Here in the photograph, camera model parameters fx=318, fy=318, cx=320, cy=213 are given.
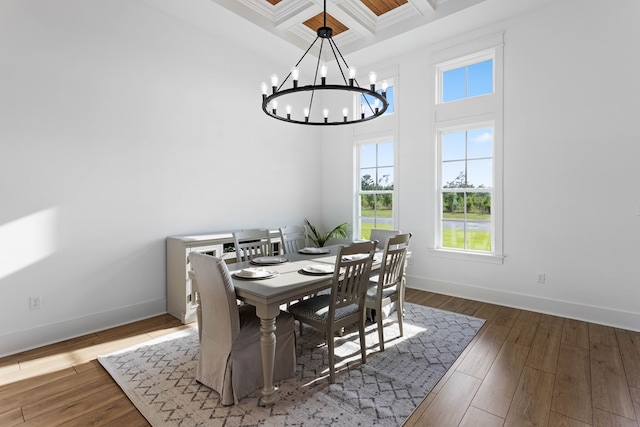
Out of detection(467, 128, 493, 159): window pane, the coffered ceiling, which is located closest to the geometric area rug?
detection(467, 128, 493, 159): window pane

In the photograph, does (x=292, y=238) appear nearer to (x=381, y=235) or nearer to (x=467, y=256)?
(x=381, y=235)

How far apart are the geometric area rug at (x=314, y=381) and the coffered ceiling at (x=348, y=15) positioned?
3.71 m

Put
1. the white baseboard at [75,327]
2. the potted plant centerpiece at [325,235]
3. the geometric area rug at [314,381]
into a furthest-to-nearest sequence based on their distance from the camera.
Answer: the potted plant centerpiece at [325,235]
the white baseboard at [75,327]
the geometric area rug at [314,381]

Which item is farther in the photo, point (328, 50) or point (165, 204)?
point (328, 50)

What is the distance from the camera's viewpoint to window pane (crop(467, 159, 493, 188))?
13.8 feet

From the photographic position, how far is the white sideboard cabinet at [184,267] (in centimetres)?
345

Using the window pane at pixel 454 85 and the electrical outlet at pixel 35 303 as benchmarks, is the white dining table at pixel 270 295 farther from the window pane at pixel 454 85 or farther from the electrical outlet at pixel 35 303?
the window pane at pixel 454 85

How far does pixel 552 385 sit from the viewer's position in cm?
227

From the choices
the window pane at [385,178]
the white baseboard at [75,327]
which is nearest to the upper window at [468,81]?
the window pane at [385,178]

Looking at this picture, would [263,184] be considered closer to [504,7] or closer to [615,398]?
[504,7]

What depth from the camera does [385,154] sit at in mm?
5215

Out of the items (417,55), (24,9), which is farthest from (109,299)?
(417,55)

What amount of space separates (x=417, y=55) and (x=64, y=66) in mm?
4269

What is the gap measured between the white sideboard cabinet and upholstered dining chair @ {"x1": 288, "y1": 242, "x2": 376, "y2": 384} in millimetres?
1472
